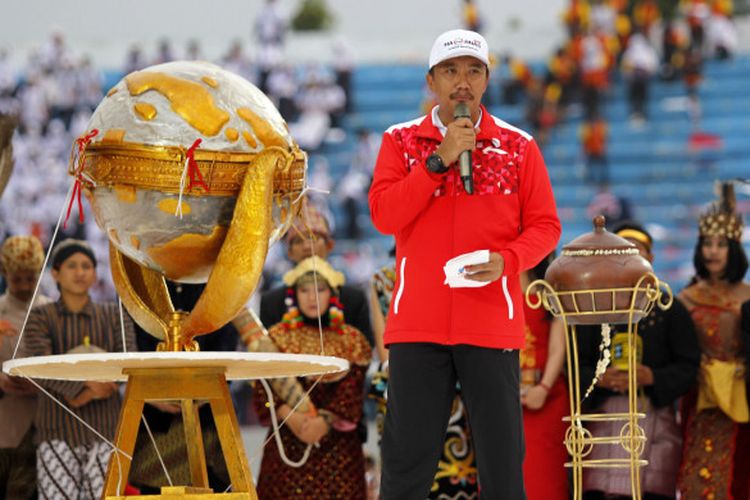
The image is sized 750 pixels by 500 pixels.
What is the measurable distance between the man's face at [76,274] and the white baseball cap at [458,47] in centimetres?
291

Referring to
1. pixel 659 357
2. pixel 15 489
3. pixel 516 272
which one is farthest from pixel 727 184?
pixel 15 489

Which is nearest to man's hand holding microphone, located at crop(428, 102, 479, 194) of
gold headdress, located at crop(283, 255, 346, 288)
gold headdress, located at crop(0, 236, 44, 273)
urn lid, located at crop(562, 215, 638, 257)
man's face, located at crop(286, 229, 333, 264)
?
urn lid, located at crop(562, 215, 638, 257)

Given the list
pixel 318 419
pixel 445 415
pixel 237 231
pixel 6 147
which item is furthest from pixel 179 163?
pixel 318 419

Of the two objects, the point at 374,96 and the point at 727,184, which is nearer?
the point at 727,184

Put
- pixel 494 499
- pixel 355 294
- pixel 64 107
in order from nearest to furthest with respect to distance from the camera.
→ 1. pixel 494 499
2. pixel 355 294
3. pixel 64 107

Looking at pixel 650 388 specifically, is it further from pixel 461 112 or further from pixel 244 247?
pixel 244 247

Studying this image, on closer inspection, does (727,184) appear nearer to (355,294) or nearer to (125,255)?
(355,294)

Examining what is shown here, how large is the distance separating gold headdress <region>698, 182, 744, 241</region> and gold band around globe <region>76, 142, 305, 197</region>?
3306 millimetres

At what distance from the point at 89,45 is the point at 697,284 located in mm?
22545

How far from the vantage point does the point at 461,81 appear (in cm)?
452

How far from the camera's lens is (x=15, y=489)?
6.86 metres

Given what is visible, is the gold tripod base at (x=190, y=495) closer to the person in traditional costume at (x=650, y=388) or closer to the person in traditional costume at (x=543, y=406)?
the person in traditional costume at (x=543, y=406)

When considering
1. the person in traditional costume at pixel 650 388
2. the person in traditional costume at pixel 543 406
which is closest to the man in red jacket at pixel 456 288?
the person in traditional costume at pixel 543 406

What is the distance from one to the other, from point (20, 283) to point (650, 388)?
3019mm
